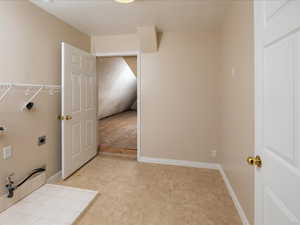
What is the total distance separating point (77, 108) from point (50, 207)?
135 cm

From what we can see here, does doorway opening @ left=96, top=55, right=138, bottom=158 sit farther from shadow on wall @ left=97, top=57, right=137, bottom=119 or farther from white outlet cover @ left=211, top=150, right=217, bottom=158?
white outlet cover @ left=211, top=150, right=217, bottom=158

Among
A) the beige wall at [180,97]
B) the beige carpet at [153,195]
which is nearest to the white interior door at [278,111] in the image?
the beige carpet at [153,195]

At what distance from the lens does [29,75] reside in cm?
189

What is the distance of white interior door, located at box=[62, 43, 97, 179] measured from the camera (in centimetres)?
223

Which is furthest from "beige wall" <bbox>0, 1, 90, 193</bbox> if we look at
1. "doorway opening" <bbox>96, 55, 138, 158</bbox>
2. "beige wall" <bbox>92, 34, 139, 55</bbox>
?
"doorway opening" <bbox>96, 55, 138, 158</bbox>

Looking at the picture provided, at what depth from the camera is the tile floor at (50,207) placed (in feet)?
4.99

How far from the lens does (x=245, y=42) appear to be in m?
→ 1.46

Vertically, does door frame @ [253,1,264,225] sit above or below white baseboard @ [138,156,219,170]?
above

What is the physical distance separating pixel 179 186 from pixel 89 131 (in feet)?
5.85

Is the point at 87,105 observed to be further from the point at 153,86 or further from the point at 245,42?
the point at 245,42

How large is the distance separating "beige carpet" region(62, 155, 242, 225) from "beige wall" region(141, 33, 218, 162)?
0.38 m

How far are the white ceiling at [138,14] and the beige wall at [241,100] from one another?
0.34 metres

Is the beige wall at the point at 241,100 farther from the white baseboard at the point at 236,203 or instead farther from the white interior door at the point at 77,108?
the white interior door at the point at 77,108

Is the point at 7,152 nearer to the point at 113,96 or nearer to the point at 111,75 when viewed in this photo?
the point at 111,75
